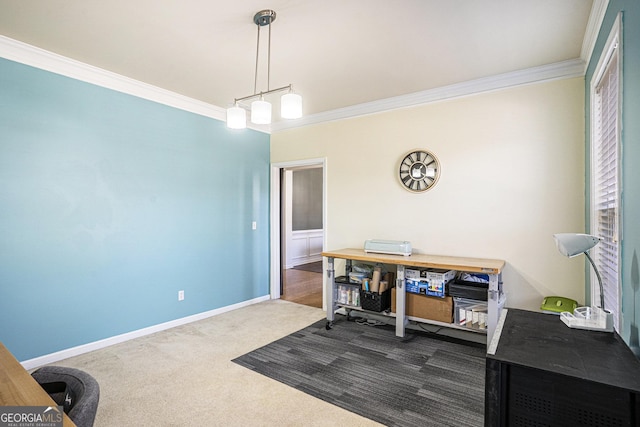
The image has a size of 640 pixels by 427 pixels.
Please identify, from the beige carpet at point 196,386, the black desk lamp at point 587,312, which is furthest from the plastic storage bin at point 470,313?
the beige carpet at point 196,386

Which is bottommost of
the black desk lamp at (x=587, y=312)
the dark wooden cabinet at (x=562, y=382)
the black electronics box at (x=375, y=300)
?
the black electronics box at (x=375, y=300)

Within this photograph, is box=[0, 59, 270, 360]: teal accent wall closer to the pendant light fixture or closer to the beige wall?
the pendant light fixture

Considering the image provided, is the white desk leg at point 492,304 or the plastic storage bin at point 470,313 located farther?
the plastic storage bin at point 470,313

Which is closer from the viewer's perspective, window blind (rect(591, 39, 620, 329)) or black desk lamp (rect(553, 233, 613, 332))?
black desk lamp (rect(553, 233, 613, 332))

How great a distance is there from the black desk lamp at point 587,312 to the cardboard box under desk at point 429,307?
1465 millimetres

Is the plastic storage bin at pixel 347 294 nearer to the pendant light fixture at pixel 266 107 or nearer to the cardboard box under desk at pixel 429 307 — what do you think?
the cardboard box under desk at pixel 429 307

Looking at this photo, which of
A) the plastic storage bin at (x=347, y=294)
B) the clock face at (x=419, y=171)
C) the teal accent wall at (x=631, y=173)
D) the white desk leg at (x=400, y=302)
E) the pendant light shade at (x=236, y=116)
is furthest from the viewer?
the plastic storage bin at (x=347, y=294)

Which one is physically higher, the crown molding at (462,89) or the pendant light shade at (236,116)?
the crown molding at (462,89)

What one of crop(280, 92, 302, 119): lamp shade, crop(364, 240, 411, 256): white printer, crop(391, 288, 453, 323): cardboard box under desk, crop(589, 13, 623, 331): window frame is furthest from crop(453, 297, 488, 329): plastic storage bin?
crop(280, 92, 302, 119): lamp shade

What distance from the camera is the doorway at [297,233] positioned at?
489 cm

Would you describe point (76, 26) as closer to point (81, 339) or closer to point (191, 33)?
point (191, 33)

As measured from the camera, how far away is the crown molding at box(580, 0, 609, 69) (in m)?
2.03

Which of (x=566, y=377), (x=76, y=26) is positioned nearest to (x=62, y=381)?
(x=566, y=377)

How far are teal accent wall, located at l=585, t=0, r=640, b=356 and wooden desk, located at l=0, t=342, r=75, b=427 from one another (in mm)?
2111
